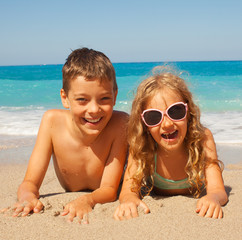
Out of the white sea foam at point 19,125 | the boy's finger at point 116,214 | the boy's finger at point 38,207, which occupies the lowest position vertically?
the white sea foam at point 19,125

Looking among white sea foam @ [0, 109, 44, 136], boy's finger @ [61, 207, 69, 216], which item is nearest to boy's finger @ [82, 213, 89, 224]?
boy's finger @ [61, 207, 69, 216]

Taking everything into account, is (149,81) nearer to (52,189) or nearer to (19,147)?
(52,189)

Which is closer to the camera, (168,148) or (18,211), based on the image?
(18,211)

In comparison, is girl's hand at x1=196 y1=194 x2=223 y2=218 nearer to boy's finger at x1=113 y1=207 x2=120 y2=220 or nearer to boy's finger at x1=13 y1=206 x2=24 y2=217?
boy's finger at x1=113 y1=207 x2=120 y2=220

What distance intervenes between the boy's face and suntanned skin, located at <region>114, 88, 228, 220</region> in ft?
1.03

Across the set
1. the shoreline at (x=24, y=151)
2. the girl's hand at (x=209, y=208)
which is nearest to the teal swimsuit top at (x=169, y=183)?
the girl's hand at (x=209, y=208)

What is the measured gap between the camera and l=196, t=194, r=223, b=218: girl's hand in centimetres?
218

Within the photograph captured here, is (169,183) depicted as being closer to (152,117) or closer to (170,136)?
(170,136)

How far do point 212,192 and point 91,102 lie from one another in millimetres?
1080

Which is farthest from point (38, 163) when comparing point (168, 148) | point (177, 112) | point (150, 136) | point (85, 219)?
point (177, 112)

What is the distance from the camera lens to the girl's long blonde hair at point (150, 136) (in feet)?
8.28

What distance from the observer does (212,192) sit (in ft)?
8.07

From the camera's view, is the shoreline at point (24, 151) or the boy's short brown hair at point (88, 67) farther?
the shoreline at point (24, 151)

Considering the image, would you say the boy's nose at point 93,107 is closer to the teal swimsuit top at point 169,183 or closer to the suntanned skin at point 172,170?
the suntanned skin at point 172,170
